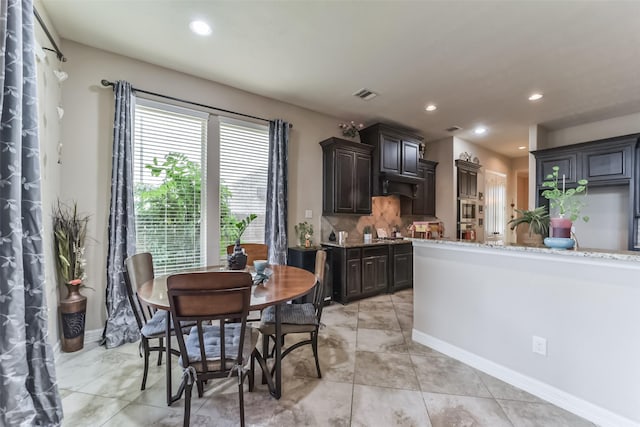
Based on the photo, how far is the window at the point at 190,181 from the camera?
3.00 metres

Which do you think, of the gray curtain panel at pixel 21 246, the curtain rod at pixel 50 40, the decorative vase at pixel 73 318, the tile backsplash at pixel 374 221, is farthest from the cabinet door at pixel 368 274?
the curtain rod at pixel 50 40

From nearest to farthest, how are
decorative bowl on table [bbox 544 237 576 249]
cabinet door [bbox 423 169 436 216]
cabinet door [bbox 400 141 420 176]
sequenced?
decorative bowl on table [bbox 544 237 576 249], cabinet door [bbox 400 141 420 176], cabinet door [bbox 423 169 436 216]

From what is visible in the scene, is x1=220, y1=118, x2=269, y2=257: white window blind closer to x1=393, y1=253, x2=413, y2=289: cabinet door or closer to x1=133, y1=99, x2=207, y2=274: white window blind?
x1=133, y1=99, x2=207, y2=274: white window blind

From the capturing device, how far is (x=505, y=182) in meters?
7.02

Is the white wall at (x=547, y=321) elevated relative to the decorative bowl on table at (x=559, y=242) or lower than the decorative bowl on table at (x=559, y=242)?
lower

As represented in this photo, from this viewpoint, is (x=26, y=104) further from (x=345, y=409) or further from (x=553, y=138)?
(x=553, y=138)

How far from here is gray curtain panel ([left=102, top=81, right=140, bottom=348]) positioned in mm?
2680

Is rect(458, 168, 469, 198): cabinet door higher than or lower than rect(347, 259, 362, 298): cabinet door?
higher

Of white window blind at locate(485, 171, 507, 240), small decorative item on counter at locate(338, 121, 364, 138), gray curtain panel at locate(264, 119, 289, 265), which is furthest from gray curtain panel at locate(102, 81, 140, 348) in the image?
white window blind at locate(485, 171, 507, 240)

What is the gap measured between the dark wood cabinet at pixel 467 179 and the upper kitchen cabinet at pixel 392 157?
3.63 feet

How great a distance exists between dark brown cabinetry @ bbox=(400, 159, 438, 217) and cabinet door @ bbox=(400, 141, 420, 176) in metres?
0.31

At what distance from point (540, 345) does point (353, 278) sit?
2.37m

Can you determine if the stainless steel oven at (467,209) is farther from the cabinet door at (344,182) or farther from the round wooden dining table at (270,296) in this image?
the round wooden dining table at (270,296)

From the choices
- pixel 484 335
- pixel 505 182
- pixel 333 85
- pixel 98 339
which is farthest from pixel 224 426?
pixel 505 182
